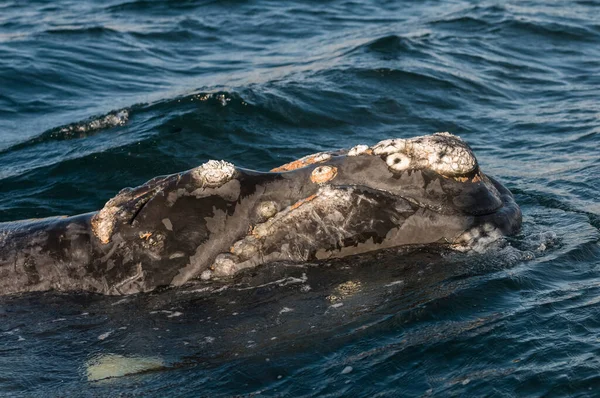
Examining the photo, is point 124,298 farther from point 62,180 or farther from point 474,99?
point 474,99

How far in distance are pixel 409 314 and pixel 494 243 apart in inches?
47.7

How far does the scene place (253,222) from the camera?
737cm

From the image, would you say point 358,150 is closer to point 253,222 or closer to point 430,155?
point 430,155

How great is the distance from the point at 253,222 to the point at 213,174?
0.50 m

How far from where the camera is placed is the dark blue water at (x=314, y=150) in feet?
20.9

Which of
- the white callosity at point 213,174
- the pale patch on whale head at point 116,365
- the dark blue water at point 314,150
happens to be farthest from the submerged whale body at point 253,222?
the pale patch on whale head at point 116,365

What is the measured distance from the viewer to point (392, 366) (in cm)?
629

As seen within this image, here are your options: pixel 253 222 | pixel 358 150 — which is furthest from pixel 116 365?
pixel 358 150

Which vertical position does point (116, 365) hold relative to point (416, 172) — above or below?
below

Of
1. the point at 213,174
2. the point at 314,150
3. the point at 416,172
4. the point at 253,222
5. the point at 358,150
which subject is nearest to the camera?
the point at 213,174

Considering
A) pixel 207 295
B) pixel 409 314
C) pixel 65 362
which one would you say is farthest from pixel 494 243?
pixel 65 362

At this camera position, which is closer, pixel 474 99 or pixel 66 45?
pixel 474 99

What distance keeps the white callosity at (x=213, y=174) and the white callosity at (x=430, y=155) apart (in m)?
1.24

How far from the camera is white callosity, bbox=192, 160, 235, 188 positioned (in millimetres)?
7230
